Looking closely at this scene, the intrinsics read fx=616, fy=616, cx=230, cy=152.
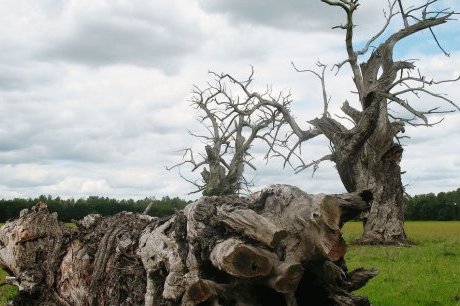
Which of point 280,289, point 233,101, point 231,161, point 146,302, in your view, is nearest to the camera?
point 280,289

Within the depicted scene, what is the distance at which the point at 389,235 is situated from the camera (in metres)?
23.6

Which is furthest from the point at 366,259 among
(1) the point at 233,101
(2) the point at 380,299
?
(1) the point at 233,101

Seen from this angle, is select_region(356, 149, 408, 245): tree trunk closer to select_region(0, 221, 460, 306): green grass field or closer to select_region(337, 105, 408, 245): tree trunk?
select_region(337, 105, 408, 245): tree trunk

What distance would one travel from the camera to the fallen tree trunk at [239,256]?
5.86 metres

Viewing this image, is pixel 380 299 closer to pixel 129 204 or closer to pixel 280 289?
pixel 280 289

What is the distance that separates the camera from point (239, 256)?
5.75m

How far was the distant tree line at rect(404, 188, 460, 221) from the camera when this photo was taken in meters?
64.5

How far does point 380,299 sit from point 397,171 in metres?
15.1

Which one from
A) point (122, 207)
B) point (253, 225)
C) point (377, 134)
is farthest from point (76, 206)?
point (253, 225)

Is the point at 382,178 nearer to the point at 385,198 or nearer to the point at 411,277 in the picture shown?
the point at 385,198

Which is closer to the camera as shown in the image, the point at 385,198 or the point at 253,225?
the point at 253,225

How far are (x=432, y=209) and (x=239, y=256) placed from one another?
6323 centimetres

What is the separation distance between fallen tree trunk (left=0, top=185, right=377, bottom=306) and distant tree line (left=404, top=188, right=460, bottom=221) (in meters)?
59.7

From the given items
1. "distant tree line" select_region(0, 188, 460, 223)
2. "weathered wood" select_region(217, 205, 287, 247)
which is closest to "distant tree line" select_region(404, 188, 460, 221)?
"distant tree line" select_region(0, 188, 460, 223)
